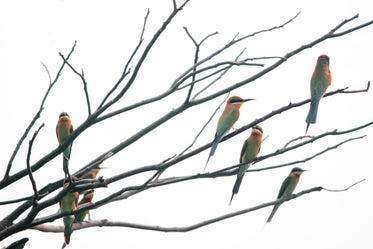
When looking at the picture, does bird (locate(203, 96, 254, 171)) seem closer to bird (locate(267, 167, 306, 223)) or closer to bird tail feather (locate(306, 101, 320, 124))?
bird tail feather (locate(306, 101, 320, 124))

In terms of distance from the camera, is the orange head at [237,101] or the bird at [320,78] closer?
the bird at [320,78]

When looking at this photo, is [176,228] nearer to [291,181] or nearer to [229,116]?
[229,116]

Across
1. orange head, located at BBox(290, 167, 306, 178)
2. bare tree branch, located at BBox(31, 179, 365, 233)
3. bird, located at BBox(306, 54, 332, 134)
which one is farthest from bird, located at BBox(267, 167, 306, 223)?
bare tree branch, located at BBox(31, 179, 365, 233)

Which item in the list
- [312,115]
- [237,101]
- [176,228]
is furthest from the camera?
[237,101]

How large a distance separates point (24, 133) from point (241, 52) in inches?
60.6

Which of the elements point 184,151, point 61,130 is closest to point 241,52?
point 184,151

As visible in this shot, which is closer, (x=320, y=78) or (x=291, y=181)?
(x=320, y=78)

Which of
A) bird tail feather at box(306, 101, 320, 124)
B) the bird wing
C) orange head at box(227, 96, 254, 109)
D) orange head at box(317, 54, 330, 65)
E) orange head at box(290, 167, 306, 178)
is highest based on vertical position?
orange head at box(317, 54, 330, 65)

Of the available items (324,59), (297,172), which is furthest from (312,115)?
(297,172)

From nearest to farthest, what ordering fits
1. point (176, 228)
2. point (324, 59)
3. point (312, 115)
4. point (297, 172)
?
1. point (176, 228)
2. point (312, 115)
3. point (324, 59)
4. point (297, 172)

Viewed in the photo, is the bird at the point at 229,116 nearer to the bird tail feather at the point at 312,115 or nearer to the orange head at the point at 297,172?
the bird tail feather at the point at 312,115

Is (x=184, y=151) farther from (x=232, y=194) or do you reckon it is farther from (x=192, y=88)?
(x=232, y=194)

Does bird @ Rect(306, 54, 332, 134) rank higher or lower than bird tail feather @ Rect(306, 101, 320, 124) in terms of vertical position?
higher

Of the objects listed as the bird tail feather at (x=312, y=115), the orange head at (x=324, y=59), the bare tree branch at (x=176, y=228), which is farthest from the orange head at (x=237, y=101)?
the bare tree branch at (x=176, y=228)
